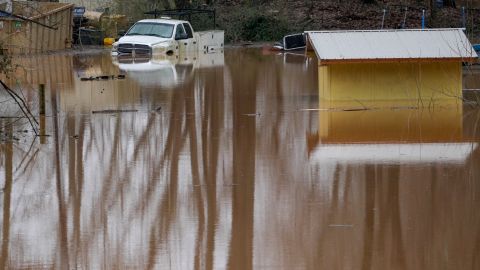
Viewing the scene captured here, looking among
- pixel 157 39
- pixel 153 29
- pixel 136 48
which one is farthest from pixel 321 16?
pixel 136 48

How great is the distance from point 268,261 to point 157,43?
30053 millimetres

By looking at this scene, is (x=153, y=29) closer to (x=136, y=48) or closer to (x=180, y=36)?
(x=180, y=36)

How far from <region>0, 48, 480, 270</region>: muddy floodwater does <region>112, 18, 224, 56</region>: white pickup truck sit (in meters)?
15.2

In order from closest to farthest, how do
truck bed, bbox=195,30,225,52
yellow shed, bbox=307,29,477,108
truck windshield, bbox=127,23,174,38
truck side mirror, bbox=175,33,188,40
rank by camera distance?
yellow shed, bbox=307,29,477,108 → truck windshield, bbox=127,23,174,38 → truck side mirror, bbox=175,33,188,40 → truck bed, bbox=195,30,225,52

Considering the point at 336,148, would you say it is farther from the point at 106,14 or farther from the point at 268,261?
the point at 106,14

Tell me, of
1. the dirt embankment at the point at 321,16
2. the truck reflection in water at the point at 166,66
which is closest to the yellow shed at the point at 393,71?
the truck reflection in water at the point at 166,66

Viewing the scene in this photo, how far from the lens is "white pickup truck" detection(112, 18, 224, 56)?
1528 inches

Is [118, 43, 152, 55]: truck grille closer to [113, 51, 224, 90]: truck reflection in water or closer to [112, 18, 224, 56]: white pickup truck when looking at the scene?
[112, 18, 224, 56]: white pickup truck

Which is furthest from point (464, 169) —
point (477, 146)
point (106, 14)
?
point (106, 14)

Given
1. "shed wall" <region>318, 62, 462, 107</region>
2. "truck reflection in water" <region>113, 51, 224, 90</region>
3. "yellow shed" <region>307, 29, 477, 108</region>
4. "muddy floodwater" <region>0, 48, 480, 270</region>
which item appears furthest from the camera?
"truck reflection in water" <region>113, 51, 224, 90</region>

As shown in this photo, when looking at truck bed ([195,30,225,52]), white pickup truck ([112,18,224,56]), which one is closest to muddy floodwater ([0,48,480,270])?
white pickup truck ([112,18,224,56])

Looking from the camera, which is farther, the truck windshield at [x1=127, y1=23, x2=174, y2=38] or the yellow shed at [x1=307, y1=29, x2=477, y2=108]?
the truck windshield at [x1=127, y1=23, x2=174, y2=38]

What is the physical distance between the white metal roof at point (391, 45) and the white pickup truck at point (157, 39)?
1766 cm

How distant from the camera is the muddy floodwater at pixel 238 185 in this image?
10.1 m
